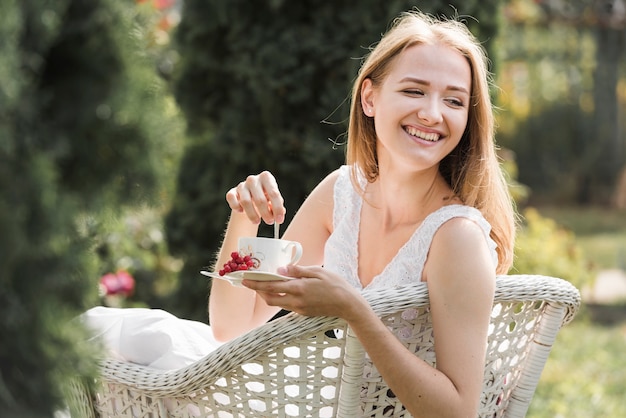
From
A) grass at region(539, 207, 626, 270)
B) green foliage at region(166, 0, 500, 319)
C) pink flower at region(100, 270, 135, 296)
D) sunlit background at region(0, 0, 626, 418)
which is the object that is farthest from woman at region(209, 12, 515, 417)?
grass at region(539, 207, 626, 270)

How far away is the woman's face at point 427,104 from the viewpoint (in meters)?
2.01

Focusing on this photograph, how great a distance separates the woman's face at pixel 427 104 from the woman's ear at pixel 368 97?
5.6 inches

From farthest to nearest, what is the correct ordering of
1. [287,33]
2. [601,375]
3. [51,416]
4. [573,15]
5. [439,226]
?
[573,15] < [601,375] < [287,33] < [439,226] < [51,416]

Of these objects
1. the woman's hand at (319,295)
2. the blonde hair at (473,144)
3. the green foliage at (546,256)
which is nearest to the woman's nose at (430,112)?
the blonde hair at (473,144)

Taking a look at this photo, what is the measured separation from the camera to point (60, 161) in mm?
1122

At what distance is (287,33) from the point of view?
150 inches

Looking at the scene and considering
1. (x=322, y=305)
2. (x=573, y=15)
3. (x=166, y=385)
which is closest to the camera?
(x=322, y=305)

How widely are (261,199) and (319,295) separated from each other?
49cm

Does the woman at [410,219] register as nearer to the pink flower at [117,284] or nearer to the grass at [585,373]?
the pink flower at [117,284]

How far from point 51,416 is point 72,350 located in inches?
3.3

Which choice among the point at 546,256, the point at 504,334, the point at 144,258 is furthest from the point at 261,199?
the point at 546,256

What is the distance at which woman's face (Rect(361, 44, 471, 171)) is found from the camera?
2.01 m

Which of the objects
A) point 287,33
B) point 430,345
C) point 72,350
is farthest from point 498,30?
point 72,350

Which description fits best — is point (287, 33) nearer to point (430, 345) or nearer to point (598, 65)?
point (430, 345)
